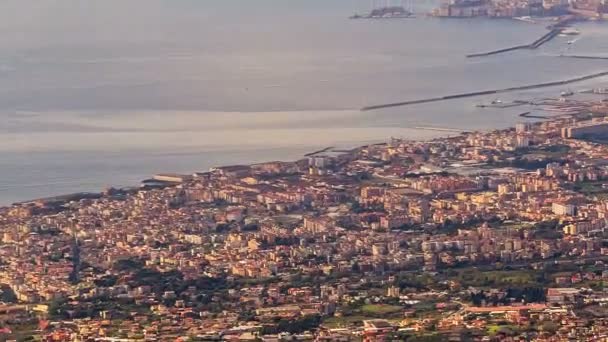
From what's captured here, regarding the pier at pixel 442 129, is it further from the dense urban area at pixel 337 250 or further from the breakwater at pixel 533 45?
the breakwater at pixel 533 45

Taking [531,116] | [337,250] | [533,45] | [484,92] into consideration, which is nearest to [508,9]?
[533,45]

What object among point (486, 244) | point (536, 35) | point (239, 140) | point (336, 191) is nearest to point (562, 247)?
point (486, 244)

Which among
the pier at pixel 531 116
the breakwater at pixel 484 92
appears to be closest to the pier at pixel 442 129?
the pier at pixel 531 116

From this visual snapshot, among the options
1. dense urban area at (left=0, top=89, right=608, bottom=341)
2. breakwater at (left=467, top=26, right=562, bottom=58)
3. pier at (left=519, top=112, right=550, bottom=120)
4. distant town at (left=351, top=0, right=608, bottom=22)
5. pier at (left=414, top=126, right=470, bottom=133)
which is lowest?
dense urban area at (left=0, top=89, right=608, bottom=341)

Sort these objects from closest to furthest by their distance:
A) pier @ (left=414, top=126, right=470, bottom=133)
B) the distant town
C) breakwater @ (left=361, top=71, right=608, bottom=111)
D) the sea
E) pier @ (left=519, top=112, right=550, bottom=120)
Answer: the sea
pier @ (left=414, top=126, right=470, bottom=133)
pier @ (left=519, top=112, right=550, bottom=120)
breakwater @ (left=361, top=71, right=608, bottom=111)
the distant town

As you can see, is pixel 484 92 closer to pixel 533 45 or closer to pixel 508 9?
pixel 533 45

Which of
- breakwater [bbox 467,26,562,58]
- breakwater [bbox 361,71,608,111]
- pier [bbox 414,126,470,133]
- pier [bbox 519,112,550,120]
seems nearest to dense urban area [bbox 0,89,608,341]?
pier [bbox 414,126,470,133]

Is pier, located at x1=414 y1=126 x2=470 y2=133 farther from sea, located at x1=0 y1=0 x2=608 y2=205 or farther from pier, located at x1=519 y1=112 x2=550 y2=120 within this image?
pier, located at x1=519 y1=112 x2=550 y2=120
